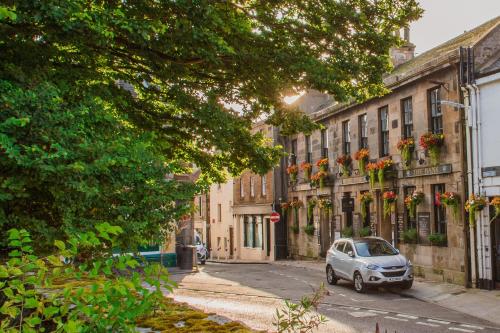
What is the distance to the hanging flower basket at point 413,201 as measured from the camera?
21.1 metres

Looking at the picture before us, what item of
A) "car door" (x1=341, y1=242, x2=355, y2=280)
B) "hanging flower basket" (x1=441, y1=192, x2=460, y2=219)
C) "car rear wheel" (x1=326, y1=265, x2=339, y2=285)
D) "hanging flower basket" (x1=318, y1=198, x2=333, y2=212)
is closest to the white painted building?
"hanging flower basket" (x1=441, y1=192, x2=460, y2=219)

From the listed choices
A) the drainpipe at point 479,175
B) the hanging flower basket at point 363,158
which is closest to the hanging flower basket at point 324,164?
the hanging flower basket at point 363,158

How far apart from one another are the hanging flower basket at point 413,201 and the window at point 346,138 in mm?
7005

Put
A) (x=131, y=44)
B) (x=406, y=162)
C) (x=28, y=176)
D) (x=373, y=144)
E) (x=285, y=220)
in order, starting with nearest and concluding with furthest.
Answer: (x=28, y=176) < (x=131, y=44) < (x=406, y=162) < (x=373, y=144) < (x=285, y=220)

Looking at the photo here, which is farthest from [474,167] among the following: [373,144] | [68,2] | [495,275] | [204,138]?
[68,2]

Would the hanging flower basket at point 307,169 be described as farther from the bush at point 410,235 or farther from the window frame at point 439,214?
the window frame at point 439,214

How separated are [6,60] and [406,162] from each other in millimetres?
Answer: 17665

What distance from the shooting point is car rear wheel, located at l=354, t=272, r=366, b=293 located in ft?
58.6

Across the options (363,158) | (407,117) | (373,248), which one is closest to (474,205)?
(373,248)

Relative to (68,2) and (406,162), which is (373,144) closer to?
(406,162)

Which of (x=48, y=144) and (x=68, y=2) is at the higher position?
(x=68, y=2)

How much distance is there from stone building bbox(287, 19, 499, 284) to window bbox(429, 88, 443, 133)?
4 centimetres

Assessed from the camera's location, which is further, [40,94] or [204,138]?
[204,138]

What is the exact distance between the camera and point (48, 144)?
671 centimetres
